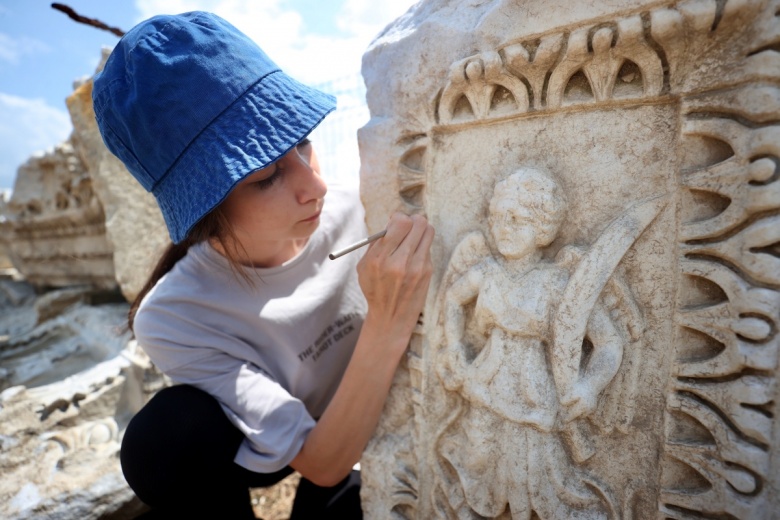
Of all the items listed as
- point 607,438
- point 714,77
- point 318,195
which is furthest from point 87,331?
point 714,77

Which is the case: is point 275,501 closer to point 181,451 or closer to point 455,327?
point 181,451

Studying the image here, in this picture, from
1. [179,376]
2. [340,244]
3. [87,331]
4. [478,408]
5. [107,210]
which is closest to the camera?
[478,408]

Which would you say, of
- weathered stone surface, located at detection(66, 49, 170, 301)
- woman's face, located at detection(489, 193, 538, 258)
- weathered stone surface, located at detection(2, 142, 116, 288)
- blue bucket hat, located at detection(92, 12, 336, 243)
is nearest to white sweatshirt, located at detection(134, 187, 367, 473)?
blue bucket hat, located at detection(92, 12, 336, 243)

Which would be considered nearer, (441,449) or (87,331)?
(441,449)

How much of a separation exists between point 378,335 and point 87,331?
3290mm

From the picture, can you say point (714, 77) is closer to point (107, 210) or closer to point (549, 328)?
point (549, 328)

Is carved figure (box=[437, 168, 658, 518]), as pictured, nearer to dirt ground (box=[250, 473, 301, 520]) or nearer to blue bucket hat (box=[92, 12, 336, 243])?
blue bucket hat (box=[92, 12, 336, 243])

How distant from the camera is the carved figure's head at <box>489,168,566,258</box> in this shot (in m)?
0.90

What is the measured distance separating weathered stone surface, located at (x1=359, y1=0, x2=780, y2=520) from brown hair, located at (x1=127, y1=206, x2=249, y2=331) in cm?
42

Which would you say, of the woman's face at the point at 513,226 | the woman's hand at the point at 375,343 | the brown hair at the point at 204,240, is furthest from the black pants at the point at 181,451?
the woman's face at the point at 513,226

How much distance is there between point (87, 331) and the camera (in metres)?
3.50

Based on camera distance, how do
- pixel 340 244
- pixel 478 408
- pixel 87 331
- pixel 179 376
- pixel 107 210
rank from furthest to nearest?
pixel 87 331 → pixel 107 210 → pixel 340 244 → pixel 179 376 → pixel 478 408

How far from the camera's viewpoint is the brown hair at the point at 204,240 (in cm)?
110

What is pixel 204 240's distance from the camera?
1.22 m
